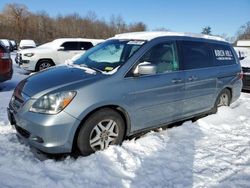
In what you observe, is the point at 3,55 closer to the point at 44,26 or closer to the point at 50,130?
the point at 50,130

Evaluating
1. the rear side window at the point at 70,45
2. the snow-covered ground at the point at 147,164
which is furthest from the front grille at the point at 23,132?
the rear side window at the point at 70,45

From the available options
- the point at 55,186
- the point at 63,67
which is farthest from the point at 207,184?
the point at 63,67

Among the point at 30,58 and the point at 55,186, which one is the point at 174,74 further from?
the point at 30,58

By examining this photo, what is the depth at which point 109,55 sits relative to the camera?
482cm

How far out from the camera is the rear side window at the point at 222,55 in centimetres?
601

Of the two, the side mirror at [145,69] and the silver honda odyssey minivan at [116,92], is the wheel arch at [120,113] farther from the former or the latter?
the side mirror at [145,69]

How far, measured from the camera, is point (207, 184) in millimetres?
3469

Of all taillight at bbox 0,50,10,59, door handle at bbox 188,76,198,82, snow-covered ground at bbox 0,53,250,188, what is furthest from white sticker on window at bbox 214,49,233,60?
taillight at bbox 0,50,10,59

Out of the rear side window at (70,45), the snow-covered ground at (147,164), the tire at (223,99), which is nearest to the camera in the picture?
the snow-covered ground at (147,164)

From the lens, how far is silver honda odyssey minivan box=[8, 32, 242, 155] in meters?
3.70

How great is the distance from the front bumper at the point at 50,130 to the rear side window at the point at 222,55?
A: 3.46m

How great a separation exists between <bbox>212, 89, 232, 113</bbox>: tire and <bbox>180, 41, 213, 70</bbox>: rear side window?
0.81 meters

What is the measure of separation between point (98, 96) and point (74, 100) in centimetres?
32

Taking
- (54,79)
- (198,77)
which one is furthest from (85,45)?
(54,79)
